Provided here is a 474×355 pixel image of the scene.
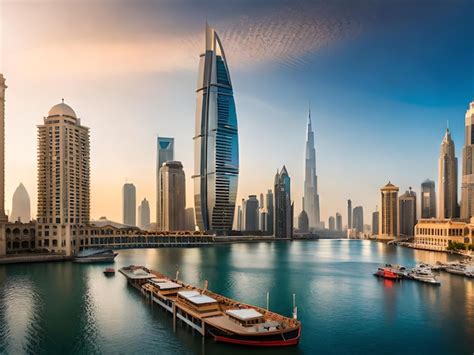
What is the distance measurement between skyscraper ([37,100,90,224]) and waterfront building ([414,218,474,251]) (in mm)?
136337

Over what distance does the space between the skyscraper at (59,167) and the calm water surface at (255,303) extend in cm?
4668

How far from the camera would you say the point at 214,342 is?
3334cm

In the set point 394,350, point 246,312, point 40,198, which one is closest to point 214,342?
point 246,312

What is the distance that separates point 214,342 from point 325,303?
21.8 metres

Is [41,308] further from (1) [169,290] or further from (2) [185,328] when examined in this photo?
(2) [185,328]

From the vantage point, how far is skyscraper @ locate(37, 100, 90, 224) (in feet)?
387

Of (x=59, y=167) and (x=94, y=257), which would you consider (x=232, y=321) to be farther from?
(x=59, y=167)

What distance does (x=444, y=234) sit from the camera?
470 feet

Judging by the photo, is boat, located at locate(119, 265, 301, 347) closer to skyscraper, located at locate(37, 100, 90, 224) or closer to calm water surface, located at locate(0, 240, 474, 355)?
calm water surface, located at locate(0, 240, 474, 355)

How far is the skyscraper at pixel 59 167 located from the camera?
387 feet

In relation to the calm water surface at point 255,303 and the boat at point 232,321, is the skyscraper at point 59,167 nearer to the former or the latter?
the calm water surface at point 255,303

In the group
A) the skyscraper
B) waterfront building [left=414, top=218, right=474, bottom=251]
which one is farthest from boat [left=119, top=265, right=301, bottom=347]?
waterfront building [left=414, top=218, right=474, bottom=251]

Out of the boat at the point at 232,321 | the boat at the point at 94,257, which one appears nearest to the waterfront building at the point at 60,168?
the boat at the point at 94,257

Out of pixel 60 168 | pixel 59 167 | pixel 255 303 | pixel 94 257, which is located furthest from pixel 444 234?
pixel 59 167
